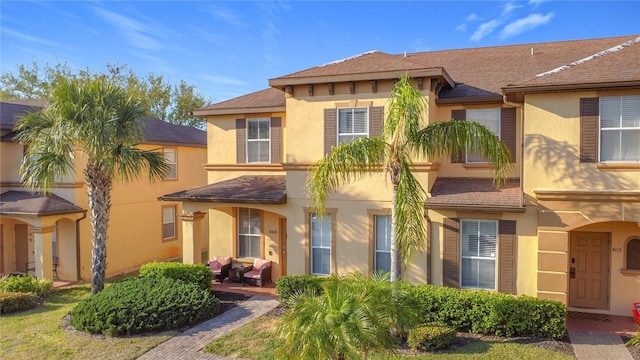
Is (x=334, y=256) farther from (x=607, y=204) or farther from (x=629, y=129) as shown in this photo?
(x=629, y=129)

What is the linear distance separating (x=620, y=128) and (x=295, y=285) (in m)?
9.36

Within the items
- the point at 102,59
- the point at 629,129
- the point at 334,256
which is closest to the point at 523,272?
the point at 629,129

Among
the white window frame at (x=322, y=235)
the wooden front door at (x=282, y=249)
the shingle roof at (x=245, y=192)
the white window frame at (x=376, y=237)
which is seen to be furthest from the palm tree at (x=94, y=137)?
the white window frame at (x=376, y=237)

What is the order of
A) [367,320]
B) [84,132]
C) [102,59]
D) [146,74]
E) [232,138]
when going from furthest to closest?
[146,74]
[102,59]
[232,138]
[84,132]
[367,320]

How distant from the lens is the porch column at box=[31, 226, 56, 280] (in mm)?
15703

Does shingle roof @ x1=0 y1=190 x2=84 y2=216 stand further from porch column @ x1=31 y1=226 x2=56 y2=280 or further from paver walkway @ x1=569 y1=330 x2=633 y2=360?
paver walkway @ x1=569 y1=330 x2=633 y2=360

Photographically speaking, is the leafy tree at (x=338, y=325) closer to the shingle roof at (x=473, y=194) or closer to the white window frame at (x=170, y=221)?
the shingle roof at (x=473, y=194)

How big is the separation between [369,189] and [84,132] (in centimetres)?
865

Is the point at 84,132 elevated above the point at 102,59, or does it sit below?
below

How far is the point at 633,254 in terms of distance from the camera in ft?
38.0

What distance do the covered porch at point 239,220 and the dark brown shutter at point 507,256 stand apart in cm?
656

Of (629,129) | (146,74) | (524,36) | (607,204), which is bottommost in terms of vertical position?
(607,204)

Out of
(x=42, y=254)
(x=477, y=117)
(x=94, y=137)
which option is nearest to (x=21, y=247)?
(x=42, y=254)

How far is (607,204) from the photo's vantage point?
10.4 m
